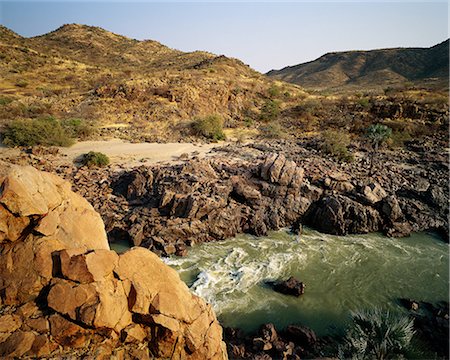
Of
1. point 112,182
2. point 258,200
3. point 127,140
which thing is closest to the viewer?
point 258,200

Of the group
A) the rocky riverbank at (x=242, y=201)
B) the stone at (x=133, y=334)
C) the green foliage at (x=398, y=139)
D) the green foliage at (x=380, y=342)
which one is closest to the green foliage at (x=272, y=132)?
the green foliage at (x=398, y=139)

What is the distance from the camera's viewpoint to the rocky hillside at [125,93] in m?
23.4

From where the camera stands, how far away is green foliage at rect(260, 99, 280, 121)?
2861 centimetres

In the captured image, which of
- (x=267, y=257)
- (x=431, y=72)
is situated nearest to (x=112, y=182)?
(x=267, y=257)

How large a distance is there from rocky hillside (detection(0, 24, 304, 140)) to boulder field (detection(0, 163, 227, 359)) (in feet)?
55.5

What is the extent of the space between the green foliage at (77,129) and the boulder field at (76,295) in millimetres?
16836

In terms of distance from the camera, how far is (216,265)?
9891mm

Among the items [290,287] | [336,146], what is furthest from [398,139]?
[290,287]

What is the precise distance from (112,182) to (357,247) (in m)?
11.4

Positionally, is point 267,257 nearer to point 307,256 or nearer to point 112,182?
point 307,256

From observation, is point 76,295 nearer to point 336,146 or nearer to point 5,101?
point 336,146

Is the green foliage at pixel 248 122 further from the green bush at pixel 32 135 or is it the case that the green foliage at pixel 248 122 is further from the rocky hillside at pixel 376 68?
the rocky hillside at pixel 376 68

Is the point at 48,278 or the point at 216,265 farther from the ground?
the point at 48,278

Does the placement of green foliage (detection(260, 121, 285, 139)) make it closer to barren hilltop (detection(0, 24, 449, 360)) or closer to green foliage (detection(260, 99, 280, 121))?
barren hilltop (detection(0, 24, 449, 360))
